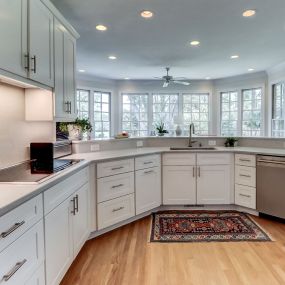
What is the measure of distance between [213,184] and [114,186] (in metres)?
1.58

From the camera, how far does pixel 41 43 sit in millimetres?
2014

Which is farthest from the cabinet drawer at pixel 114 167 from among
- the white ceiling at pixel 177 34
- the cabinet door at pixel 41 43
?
the white ceiling at pixel 177 34

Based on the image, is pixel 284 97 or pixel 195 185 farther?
pixel 284 97

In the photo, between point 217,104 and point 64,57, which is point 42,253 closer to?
point 64,57

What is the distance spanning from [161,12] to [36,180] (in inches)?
94.6

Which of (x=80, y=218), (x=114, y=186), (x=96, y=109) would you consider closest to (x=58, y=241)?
(x=80, y=218)

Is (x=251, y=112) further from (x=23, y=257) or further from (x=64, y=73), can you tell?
(x=23, y=257)

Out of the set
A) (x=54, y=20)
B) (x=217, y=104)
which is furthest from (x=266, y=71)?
(x=54, y=20)

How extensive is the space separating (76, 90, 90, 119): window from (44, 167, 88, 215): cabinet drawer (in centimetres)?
483

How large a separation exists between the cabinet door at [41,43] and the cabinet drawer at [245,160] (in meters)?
2.70

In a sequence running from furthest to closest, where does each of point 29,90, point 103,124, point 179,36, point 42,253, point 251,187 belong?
point 103,124 → point 179,36 → point 251,187 → point 29,90 → point 42,253

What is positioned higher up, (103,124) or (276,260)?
(103,124)

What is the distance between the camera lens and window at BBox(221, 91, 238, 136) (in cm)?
752

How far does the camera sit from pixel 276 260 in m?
2.39
